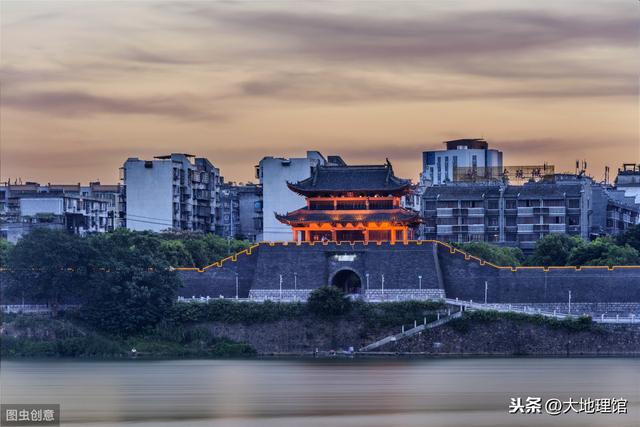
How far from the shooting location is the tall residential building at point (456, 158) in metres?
157

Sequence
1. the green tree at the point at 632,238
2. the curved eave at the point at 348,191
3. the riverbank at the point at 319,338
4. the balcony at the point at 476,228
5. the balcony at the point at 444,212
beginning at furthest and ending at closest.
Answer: the balcony at the point at 444,212, the balcony at the point at 476,228, the green tree at the point at 632,238, the curved eave at the point at 348,191, the riverbank at the point at 319,338

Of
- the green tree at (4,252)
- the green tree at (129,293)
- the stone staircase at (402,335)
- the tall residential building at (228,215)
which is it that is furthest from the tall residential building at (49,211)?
the stone staircase at (402,335)

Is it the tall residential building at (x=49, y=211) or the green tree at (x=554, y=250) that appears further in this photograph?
the tall residential building at (x=49, y=211)

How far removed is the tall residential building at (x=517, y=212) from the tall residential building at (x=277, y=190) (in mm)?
10446

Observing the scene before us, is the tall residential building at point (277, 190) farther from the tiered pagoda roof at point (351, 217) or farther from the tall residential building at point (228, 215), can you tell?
the tiered pagoda roof at point (351, 217)

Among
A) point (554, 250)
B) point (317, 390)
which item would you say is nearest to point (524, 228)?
point (554, 250)

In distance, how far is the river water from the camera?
55.2 meters

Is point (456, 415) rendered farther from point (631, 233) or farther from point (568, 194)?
point (568, 194)

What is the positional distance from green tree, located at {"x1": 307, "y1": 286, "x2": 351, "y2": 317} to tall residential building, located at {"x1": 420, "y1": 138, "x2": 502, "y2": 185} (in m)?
70.0

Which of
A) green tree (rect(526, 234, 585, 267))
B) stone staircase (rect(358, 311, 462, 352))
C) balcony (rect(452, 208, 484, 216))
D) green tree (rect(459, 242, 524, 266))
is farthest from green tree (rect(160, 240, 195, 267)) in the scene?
balcony (rect(452, 208, 484, 216))

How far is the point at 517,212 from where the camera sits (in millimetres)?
123750

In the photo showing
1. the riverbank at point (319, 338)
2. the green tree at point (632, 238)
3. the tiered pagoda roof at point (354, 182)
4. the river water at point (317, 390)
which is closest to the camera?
the river water at point (317, 390)

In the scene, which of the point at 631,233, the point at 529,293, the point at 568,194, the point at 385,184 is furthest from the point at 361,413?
the point at 568,194

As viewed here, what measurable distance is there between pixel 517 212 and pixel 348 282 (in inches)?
1351
